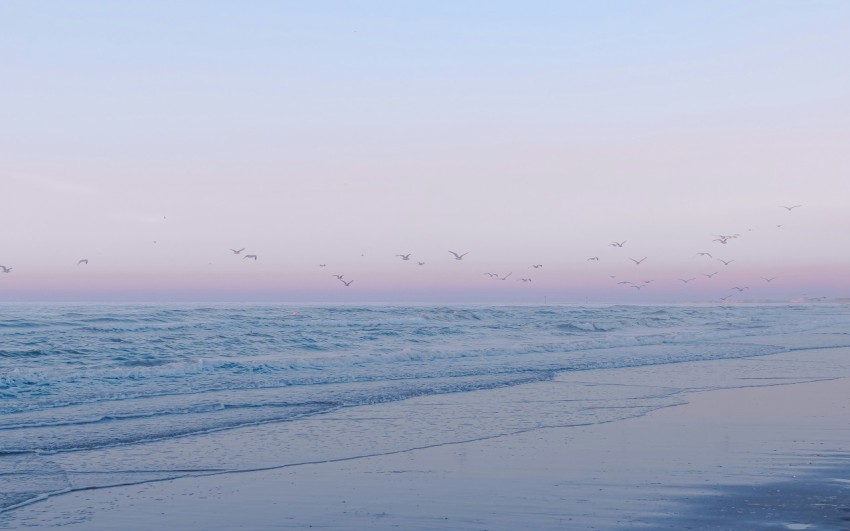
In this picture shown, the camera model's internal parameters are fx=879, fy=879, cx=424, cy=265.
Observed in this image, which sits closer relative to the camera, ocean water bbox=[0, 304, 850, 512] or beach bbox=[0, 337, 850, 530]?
beach bbox=[0, 337, 850, 530]

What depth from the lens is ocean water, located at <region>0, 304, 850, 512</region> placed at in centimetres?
1211

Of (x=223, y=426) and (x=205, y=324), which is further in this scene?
(x=205, y=324)

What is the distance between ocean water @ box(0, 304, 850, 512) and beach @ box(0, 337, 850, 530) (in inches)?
11.5

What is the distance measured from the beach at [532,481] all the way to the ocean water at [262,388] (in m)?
0.29

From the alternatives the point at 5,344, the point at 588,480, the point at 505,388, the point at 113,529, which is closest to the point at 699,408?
the point at 505,388

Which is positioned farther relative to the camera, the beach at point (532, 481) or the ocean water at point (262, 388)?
the ocean water at point (262, 388)

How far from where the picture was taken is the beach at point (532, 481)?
28.0 feet

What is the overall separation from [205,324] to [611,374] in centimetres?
2245

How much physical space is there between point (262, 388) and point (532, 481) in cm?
1176

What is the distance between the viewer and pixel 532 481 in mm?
10203

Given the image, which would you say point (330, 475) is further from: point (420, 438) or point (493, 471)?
point (420, 438)

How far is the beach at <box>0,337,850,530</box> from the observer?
28.0 feet

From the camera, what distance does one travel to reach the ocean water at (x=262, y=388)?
12.1m

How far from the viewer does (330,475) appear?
10.7 m
